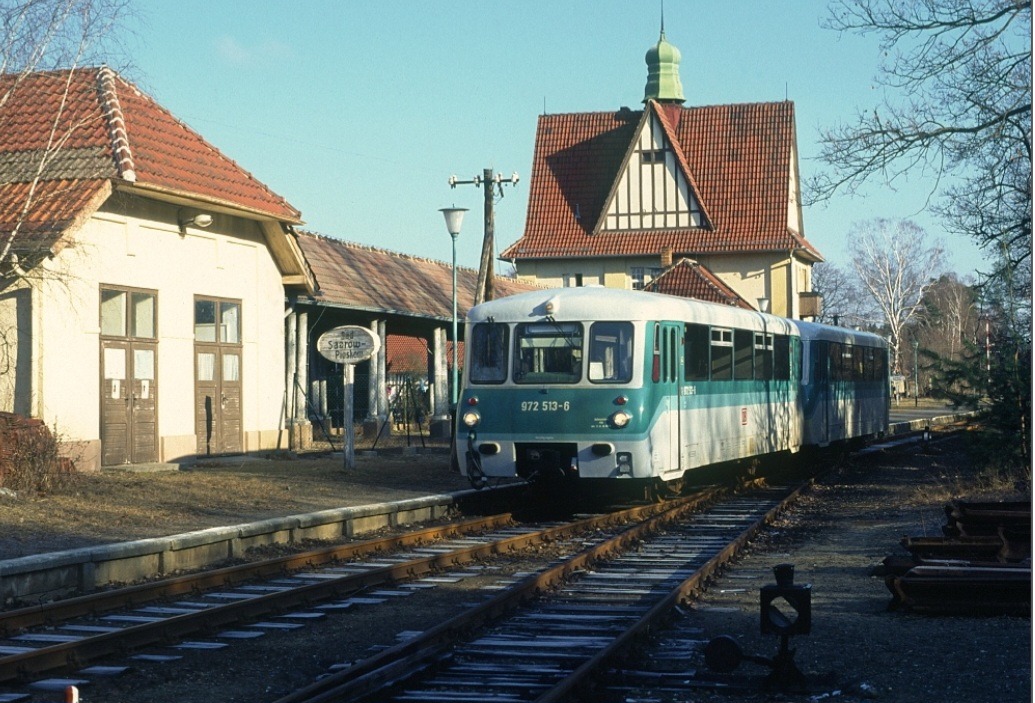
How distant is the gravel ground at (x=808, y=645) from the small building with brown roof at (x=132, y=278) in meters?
9.92

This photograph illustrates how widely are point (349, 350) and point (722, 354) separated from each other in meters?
6.58

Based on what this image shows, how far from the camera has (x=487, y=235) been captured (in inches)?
1037

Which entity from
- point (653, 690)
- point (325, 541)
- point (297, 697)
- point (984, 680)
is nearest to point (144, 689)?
point (297, 697)

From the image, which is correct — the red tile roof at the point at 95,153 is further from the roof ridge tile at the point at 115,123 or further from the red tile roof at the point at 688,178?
the red tile roof at the point at 688,178

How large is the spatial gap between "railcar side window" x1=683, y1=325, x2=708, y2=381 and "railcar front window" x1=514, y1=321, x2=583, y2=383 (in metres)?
1.74

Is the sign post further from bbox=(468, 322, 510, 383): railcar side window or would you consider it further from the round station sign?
bbox=(468, 322, 510, 383): railcar side window

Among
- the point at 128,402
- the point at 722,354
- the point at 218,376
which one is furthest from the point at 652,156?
the point at 722,354

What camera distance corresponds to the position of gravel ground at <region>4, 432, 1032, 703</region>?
795 centimetres

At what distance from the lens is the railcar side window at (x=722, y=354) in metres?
19.7

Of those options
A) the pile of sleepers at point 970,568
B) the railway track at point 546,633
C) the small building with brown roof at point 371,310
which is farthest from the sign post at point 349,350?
the pile of sleepers at point 970,568

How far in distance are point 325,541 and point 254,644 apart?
601 centimetres

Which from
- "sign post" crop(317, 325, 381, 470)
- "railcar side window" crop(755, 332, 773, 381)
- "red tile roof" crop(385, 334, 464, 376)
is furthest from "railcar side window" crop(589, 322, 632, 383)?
"red tile roof" crop(385, 334, 464, 376)

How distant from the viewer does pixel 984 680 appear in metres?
8.12

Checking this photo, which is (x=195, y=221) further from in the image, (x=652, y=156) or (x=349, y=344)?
(x=652, y=156)
